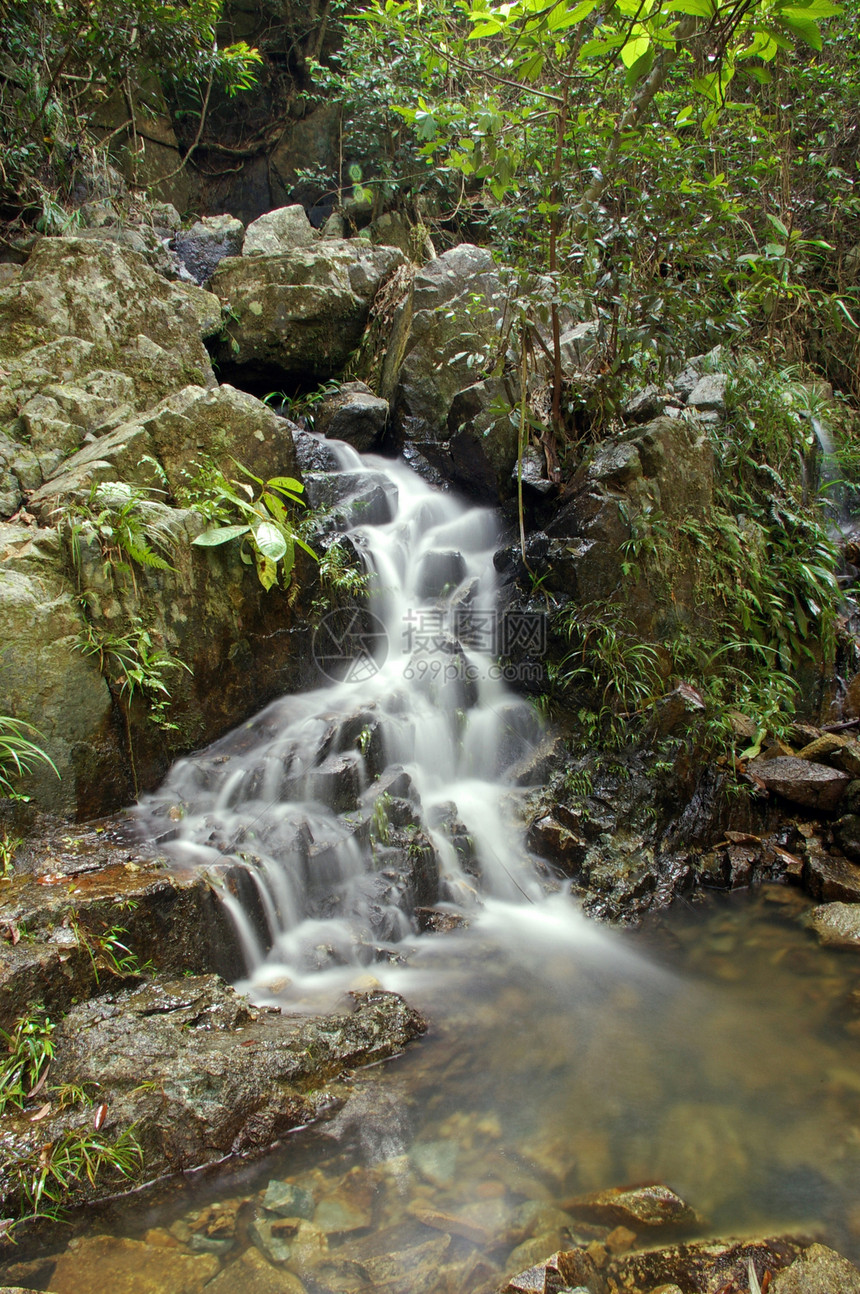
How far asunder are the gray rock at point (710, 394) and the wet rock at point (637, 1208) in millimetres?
6313

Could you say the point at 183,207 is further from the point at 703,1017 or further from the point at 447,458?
the point at 703,1017

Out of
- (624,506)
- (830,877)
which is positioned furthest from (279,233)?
(830,877)

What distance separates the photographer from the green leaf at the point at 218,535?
15.4 ft

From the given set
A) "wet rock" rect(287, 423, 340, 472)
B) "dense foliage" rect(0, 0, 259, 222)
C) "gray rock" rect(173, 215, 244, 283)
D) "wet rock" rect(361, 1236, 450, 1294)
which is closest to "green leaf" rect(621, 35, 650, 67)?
"wet rock" rect(361, 1236, 450, 1294)

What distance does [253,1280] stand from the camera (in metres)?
2.12

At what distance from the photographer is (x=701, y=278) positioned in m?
5.66

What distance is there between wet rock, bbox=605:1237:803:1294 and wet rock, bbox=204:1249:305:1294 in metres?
0.98

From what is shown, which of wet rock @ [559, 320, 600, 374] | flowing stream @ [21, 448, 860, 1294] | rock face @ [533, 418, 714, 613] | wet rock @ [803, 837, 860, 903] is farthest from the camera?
wet rock @ [559, 320, 600, 374]

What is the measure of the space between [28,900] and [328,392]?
6.62 meters

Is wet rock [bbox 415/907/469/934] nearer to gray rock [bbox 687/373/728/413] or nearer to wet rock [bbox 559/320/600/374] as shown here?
wet rock [bbox 559/320/600/374]

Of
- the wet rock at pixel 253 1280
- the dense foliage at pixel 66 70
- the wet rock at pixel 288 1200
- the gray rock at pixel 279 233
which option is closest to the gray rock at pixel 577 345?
the gray rock at pixel 279 233

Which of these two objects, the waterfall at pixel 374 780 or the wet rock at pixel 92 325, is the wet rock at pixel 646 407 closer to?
the waterfall at pixel 374 780

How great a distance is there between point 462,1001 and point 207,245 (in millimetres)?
9789

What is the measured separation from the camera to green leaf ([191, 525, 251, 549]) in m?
4.69
